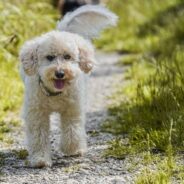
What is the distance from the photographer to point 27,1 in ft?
32.5

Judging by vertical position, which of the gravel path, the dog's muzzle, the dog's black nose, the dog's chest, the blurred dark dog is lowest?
the gravel path

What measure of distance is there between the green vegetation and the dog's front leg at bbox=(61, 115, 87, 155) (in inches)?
35.5

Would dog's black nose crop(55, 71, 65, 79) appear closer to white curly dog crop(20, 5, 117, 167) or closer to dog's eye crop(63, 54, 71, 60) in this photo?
white curly dog crop(20, 5, 117, 167)

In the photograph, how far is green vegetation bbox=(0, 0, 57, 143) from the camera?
6.94m

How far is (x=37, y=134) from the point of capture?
5.27m

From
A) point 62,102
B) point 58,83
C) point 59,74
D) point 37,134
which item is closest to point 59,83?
→ point 58,83

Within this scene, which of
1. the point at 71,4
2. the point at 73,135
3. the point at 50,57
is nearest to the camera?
the point at 50,57

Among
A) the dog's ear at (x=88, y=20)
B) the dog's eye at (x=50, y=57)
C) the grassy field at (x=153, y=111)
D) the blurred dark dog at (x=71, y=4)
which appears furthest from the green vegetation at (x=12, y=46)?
the dog's eye at (x=50, y=57)

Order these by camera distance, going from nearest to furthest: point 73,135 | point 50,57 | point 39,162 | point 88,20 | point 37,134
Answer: point 50,57 → point 39,162 → point 37,134 → point 73,135 → point 88,20

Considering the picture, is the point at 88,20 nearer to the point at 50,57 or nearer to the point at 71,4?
the point at 50,57

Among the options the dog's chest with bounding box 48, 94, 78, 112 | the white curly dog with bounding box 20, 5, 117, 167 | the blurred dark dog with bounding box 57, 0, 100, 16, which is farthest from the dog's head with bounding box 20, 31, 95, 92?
the blurred dark dog with bounding box 57, 0, 100, 16

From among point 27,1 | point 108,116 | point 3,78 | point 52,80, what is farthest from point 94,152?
point 27,1

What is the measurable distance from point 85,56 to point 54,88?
0.41 meters

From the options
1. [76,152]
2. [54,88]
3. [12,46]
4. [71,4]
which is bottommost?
[76,152]
